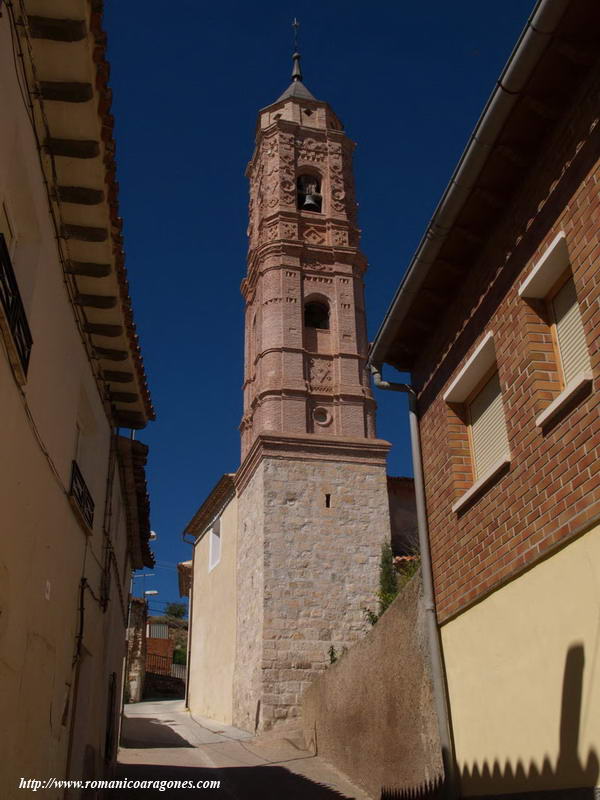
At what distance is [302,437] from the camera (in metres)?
20.5

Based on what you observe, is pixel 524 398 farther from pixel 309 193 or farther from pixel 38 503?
pixel 309 193

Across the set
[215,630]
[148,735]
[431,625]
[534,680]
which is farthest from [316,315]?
[534,680]

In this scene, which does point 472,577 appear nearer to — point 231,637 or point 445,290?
point 445,290

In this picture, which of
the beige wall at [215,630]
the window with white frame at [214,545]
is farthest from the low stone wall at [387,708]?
the window with white frame at [214,545]

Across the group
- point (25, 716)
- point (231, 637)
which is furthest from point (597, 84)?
point (231, 637)

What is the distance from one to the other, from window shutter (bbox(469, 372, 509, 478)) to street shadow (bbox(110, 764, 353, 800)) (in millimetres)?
6047

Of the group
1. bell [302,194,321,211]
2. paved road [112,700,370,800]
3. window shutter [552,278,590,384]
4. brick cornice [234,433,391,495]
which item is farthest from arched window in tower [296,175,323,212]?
window shutter [552,278,590,384]

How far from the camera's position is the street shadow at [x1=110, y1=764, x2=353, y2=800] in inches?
441

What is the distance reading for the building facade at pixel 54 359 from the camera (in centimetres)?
498

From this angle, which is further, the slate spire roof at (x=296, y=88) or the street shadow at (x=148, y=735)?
the slate spire roof at (x=296, y=88)

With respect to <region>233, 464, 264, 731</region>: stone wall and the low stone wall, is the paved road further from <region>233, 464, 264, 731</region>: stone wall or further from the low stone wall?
<region>233, 464, 264, 731</region>: stone wall

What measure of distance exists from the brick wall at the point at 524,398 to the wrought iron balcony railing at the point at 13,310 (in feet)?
11.5

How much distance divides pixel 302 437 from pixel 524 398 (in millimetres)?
14666

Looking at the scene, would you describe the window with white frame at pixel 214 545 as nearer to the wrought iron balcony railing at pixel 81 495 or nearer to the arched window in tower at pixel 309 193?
the arched window in tower at pixel 309 193
